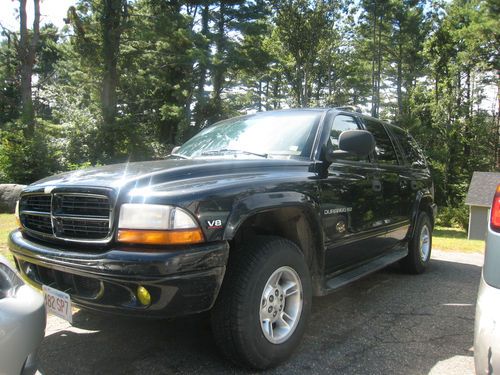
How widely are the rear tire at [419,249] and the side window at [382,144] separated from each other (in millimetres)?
1082

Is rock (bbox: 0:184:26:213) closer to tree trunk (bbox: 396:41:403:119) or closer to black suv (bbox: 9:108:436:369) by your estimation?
black suv (bbox: 9:108:436:369)

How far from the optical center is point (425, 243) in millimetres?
6059

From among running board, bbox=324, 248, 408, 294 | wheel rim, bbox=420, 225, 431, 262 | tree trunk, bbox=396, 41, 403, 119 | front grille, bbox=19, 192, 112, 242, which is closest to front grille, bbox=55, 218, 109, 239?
front grille, bbox=19, 192, 112, 242

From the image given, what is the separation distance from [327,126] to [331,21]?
24.3 m

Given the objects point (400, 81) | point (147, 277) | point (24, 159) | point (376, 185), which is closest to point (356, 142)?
point (376, 185)

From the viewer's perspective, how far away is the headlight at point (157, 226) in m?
2.44

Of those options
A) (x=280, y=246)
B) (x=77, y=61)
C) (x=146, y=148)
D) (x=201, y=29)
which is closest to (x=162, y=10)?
(x=201, y=29)

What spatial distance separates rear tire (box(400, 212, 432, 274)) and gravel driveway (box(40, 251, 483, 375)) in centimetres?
99

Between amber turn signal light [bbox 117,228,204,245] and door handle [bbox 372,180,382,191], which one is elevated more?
door handle [bbox 372,180,382,191]

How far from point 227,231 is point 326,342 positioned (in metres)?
1.42

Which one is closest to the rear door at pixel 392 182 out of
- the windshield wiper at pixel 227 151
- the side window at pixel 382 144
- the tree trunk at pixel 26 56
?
the side window at pixel 382 144

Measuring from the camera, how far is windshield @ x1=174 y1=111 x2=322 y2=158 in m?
3.74

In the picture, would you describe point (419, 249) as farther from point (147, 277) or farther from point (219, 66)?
point (219, 66)

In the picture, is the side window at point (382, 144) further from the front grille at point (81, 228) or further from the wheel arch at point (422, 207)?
the front grille at point (81, 228)
